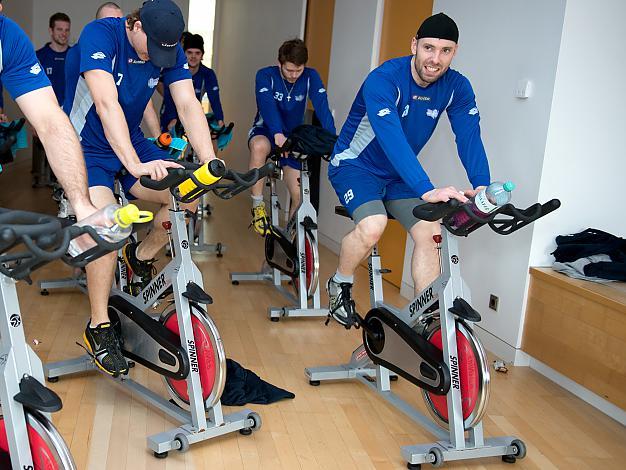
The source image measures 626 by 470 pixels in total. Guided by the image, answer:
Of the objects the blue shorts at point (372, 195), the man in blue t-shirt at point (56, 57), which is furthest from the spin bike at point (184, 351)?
the man in blue t-shirt at point (56, 57)

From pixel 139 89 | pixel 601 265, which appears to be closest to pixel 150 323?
pixel 139 89

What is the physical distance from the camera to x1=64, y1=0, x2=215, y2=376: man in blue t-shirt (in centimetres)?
296

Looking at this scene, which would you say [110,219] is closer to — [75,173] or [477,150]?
[75,173]

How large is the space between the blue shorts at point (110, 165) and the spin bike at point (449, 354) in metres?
1.34

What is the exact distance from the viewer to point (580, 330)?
380 centimetres

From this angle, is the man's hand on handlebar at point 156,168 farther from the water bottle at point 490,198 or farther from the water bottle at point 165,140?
the water bottle at point 490,198

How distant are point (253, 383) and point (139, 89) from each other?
1.38 metres

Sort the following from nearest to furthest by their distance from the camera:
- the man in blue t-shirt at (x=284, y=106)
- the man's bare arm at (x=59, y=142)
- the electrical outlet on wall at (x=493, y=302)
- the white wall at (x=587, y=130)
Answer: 1. the man's bare arm at (x=59, y=142)
2. the white wall at (x=587, y=130)
3. the electrical outlet on wall at (x=493, y=302)
4. the man in blue t-shirt at (x=284, y=106)

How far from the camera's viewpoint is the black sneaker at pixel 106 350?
10.6ft

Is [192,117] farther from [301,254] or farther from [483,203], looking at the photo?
[301,254]

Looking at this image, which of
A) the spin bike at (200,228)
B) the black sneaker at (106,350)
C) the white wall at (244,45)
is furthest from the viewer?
the white wall at (244,45)

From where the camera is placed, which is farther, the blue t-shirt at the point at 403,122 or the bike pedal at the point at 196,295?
the blue t-shirt at the point at 403,122

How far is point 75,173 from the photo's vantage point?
2.19 meters

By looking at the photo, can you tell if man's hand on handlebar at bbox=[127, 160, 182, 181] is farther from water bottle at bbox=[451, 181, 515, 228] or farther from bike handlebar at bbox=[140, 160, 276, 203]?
water bottle at bbox=[451, 181, 515, 228]
